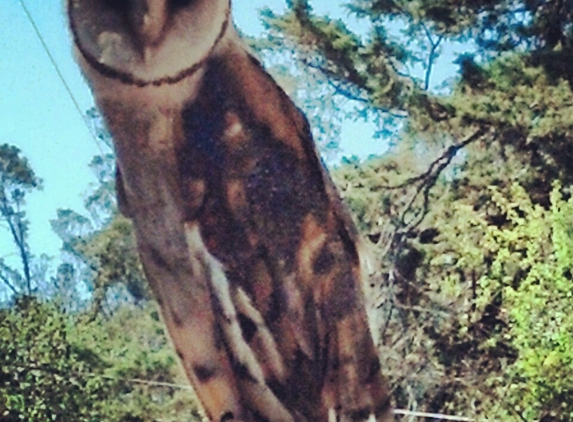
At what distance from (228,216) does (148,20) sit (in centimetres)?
25

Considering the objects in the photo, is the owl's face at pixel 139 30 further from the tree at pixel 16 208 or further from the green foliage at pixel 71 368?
the tree at pixel 16 208

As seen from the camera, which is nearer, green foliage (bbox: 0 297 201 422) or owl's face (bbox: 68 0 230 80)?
owl's face (bbox: 68 0 230 80)

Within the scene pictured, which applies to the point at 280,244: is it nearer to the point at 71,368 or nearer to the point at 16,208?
the point at 71,368

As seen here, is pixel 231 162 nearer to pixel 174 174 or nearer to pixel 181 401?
pixel 174 174

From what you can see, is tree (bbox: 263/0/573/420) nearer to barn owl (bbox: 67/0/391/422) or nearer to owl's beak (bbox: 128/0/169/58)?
barn owl (bbox: 67/0/391/422)

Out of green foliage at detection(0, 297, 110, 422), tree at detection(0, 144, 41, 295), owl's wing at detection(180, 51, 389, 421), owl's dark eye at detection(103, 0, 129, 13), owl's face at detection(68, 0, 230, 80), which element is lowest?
owl's wing at detection(180, 51, 389, 421)

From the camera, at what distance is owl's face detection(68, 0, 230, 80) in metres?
1.02

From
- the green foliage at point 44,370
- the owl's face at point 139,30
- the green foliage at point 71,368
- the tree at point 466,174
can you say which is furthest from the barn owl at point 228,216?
the tree at point 466,174

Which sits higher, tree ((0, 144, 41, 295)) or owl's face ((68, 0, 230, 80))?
tree ((0, 144, 41, 295))

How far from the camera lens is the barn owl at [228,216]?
3.38ft

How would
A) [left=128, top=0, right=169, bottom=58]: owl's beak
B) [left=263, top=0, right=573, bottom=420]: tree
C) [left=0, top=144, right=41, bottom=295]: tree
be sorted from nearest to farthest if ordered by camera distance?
[left=128, top=0, right=169, bottom=58]: owl's beak → [left=0, top=144, right=41, bottom=295]: tree → [left=263, top=0, right=573, bottom=420]: tree

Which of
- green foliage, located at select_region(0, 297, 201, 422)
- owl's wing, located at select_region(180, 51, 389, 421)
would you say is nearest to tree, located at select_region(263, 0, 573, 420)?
green foliage, located at select_region(0, 297, 201, 422)

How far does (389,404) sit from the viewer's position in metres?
1.28

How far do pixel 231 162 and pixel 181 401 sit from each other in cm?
75
